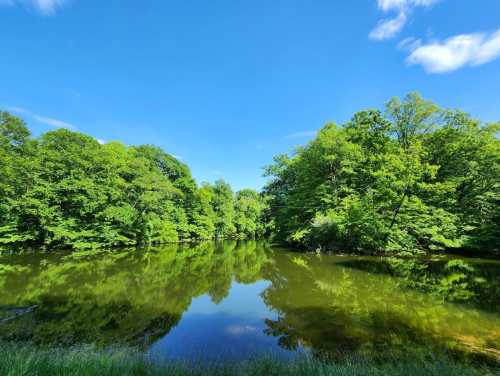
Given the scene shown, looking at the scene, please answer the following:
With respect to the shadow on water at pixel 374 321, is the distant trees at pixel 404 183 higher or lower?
higher

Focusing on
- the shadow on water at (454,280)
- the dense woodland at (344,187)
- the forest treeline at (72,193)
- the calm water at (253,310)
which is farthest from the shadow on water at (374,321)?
the forest treeline at (72,193)

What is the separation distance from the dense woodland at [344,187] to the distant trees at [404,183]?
96 mm

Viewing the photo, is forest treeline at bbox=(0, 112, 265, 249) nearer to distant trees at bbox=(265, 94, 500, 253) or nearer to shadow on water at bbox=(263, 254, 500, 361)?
distant trees at bbox=(265, 94, 500, 253)

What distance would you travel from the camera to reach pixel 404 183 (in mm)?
19359

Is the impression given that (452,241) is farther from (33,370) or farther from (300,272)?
(33,370)

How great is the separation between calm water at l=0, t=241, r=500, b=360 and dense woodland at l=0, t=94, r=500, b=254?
24.7ft

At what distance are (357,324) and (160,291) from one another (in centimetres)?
761

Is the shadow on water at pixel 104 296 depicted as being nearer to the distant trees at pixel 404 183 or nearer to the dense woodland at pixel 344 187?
the dense woodland at pixel 344 187

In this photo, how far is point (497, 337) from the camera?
221 inches

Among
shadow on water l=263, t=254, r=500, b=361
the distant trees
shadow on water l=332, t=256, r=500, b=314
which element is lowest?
shadow on water l=263, t=254, r=500, b=361

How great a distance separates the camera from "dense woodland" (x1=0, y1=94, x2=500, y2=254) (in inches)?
773

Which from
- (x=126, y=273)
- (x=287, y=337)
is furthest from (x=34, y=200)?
(x=287, y=337)

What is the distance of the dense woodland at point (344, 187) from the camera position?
64.4 feet

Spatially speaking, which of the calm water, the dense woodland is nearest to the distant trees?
the dense woodland
